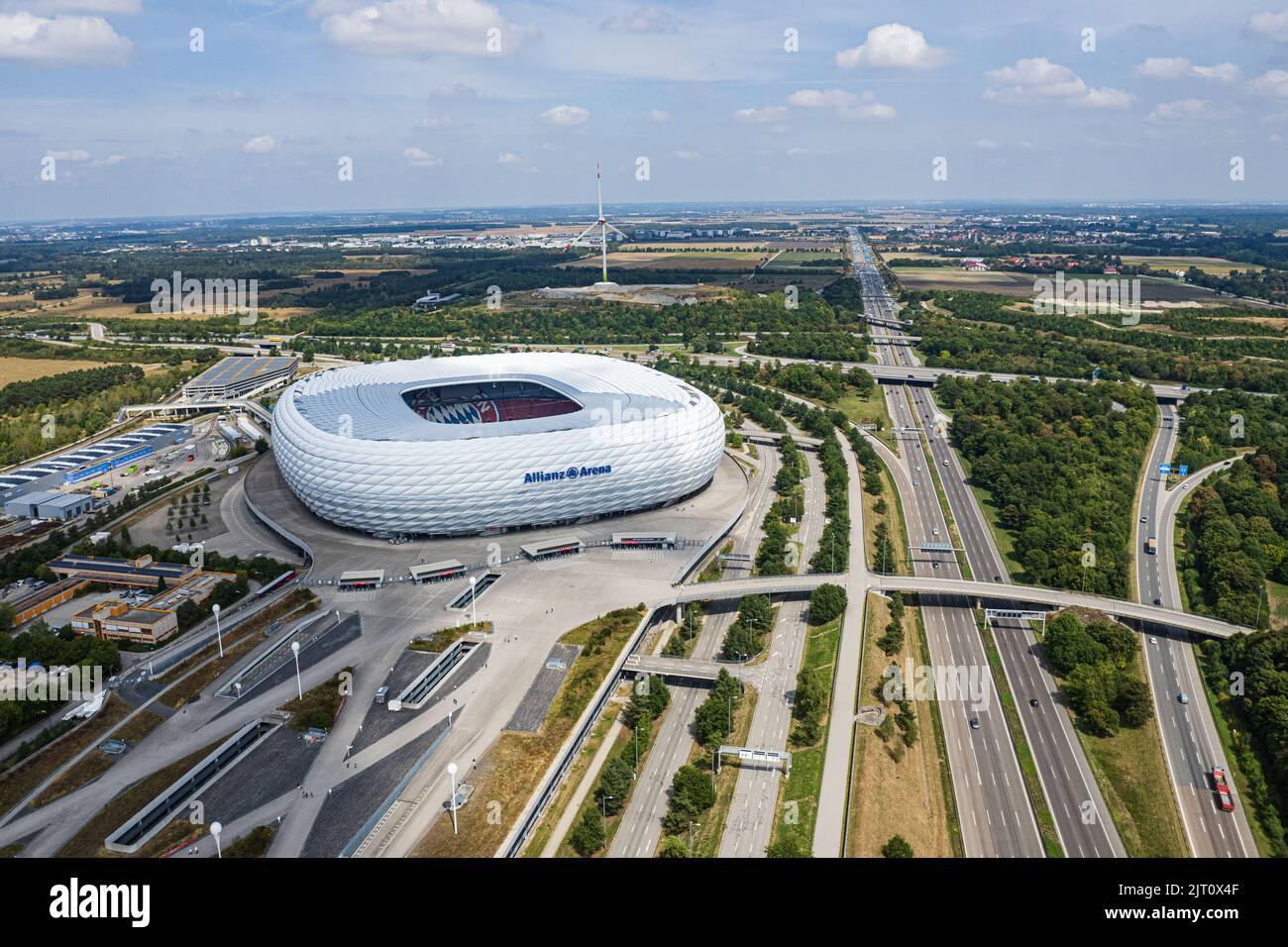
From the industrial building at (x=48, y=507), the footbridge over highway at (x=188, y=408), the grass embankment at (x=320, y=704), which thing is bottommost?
the grass embankment at (x=320, y=704)

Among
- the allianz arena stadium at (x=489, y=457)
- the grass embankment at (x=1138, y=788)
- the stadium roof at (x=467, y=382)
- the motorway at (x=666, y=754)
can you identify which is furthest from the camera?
the stadium roof at (x=467, y=382)

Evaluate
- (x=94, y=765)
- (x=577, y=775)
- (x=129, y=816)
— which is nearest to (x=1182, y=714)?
(x=577, y=775)

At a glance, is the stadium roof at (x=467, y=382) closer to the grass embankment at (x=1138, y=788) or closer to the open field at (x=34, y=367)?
the grass embankment at (x=1138, y=788)

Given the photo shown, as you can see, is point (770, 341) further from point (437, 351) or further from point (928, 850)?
point (928, 850)

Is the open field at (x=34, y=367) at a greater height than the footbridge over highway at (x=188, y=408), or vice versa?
the open field at (x=34, y=367)

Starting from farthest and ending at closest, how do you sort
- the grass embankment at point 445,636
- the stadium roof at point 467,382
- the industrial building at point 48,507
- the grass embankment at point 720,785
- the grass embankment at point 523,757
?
1. the industrial building at point 48,507
2. the stadium roof at point 467,382
3. the grass embankment at point 445,636
4. the grass embankment at point 720,785
5. the grass embankment at point 523,757

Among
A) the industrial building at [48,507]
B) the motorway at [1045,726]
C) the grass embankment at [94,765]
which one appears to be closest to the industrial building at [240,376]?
the industrial building at [48,507]

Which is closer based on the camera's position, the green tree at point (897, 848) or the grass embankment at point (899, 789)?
the green tree at point (897, 848)

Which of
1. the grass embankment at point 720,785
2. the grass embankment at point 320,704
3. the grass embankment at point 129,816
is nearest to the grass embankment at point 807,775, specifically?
the grass embankment at point 720,785

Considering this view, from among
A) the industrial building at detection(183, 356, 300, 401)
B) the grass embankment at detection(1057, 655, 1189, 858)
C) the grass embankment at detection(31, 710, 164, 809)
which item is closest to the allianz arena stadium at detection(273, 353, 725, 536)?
the grass embankment at detection(31, 710, 164, 809)
